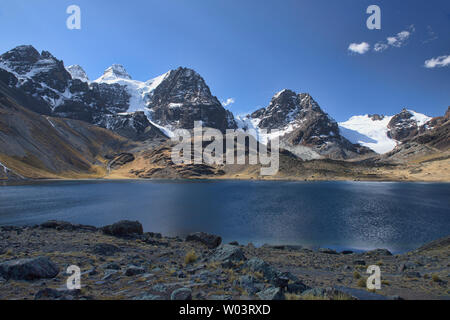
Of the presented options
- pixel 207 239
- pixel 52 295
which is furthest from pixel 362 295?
pixel 207 239

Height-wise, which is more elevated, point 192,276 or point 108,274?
point 108,274

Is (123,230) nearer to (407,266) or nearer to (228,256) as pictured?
(228,256)

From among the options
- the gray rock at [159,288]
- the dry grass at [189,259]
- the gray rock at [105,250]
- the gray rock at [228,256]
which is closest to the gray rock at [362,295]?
the gray rock at [228,256]

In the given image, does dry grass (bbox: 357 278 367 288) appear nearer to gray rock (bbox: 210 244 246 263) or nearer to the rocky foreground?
the rocky foreground

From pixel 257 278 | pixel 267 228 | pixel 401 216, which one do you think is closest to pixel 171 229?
pixel 267 228

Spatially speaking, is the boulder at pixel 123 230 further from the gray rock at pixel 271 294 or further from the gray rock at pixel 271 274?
the gray rock at pixel 271 294

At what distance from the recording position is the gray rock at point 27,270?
9.97 meters

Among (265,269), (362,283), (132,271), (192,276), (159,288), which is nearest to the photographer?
(159,288)

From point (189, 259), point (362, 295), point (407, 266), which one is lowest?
point (407, 266)

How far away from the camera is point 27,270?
10.1 metres

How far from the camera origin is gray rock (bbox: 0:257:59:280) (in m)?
9.97

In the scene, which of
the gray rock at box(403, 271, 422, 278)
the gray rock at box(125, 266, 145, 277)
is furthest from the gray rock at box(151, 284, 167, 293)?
the gray rock at box(403, 271, 422, 278)
